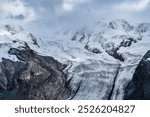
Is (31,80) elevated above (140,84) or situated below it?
below

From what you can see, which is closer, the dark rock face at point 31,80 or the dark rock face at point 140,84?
the dark rock face at point 140,84

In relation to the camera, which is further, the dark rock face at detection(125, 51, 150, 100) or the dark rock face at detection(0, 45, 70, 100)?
the dark rock face at detection(0, 45, 70, 100)

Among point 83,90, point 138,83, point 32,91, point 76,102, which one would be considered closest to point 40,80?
point 32,91

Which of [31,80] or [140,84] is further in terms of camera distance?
[31,80]

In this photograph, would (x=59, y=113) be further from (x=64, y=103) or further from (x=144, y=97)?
(x=144, y=97)
